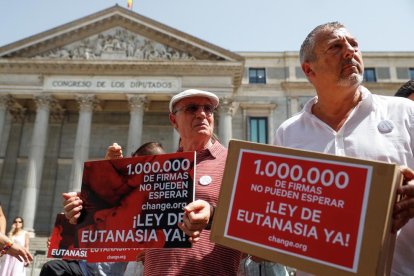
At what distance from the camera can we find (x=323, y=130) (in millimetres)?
3088

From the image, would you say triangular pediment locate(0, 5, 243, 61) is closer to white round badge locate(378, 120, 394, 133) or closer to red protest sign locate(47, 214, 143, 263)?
red protest sign locate(47, 214, 143, 263)

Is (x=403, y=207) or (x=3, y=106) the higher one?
(x=3, y=106)

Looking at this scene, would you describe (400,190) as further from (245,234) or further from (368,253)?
(245,234)

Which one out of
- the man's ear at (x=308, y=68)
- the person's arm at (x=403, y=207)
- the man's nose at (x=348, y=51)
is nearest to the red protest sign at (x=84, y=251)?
the person's arm at (x=403, y=207)

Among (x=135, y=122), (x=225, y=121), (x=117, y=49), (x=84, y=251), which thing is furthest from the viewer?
(x=117, y=49)

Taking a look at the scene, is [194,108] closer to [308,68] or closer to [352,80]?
[308,68]

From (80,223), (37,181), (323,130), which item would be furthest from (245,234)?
(37,181)

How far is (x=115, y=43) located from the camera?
99.2 ft

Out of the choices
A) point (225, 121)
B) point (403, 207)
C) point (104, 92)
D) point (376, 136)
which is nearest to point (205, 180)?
point (376, 136)

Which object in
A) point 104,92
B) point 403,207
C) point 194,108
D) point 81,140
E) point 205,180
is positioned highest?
point 104,92

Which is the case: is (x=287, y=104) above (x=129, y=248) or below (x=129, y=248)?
above

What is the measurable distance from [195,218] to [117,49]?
29256mm

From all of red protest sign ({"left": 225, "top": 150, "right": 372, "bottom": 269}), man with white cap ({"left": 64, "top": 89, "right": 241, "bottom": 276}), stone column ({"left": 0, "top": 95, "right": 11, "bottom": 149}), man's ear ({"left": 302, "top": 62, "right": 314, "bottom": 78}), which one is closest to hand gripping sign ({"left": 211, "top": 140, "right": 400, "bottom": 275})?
red protest sign ({"left": 225, "top": 150, "right": 372, "bottom": 269})

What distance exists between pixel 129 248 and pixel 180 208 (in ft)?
1.69
